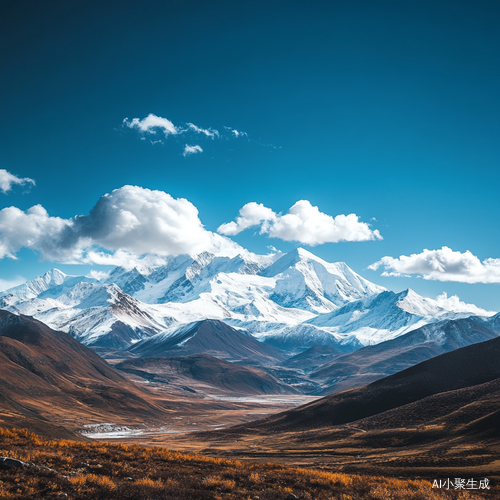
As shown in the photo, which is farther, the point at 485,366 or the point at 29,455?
the point at 485,366

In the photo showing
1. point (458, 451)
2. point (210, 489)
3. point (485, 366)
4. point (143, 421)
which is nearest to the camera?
point (210, 489)

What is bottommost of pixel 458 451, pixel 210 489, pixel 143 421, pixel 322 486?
pixel 143 421

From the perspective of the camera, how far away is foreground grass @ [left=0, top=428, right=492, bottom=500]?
765 inches

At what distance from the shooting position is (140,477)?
23.7 meters

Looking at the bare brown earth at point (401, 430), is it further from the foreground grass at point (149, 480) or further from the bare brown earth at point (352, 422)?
the foreground grass at point (149, 480)

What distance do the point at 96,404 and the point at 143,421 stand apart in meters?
23.3

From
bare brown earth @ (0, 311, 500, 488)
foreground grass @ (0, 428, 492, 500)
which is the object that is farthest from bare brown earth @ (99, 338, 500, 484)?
foreground grass @ (0, 428, 492, 500)

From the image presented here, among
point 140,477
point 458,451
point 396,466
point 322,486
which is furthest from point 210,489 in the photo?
point 458,451

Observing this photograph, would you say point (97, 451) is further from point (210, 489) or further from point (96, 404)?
point (96, 404)

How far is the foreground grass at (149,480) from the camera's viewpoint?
19.4 metres

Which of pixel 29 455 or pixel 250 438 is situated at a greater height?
pixel 29 455

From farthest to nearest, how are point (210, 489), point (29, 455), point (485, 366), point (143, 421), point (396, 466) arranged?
point (143, 421) < point (485, 366) < point (396, 466) < point (29, 455) < point (210, 489)

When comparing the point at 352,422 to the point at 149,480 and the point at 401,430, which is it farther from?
the point at 149,480

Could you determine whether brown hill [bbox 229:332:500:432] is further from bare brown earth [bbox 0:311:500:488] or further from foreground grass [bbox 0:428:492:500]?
foreground grass [bbox 0:428:492:500]
